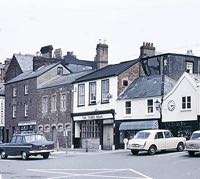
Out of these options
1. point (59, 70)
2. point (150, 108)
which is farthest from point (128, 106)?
point (59, 70)

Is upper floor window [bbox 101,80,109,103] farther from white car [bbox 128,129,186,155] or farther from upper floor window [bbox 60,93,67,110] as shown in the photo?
white car [bbox 128,129,186,155]

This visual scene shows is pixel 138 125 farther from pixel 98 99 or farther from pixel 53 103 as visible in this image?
pixel 53 103

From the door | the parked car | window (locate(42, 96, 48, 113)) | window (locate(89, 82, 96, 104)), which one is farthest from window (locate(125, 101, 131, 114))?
the parked car

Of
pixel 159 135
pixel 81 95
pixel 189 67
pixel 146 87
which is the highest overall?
pixel 189 67

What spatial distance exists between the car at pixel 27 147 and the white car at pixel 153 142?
5.98m

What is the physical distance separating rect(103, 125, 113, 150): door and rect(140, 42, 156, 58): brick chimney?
8607mm

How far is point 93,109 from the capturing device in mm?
48156

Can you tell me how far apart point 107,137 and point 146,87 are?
6.17 m

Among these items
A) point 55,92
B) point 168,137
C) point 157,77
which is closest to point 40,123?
point 55,92

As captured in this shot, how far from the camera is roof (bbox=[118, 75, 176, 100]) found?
4316cm

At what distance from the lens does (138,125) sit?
4281cm

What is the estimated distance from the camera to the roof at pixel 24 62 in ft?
225

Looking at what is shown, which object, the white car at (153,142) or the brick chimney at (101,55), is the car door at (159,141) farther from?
the brick chimney at (101,55)

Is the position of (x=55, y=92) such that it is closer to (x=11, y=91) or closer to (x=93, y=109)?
(x=93, y=109)
